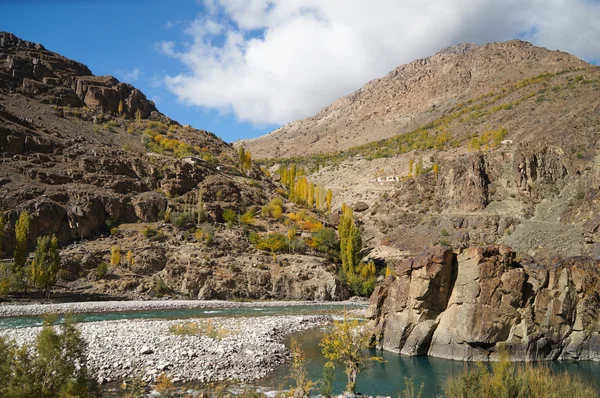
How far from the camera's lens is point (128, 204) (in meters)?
67.0

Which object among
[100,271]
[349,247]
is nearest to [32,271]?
[100,271]

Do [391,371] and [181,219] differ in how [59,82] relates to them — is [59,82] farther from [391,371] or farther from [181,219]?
[391,371]

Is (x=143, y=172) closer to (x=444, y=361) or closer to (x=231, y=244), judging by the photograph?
(x=231, y=244)

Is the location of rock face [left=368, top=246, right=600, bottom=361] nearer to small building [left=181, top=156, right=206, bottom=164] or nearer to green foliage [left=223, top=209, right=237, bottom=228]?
green foliage [left=223, top=209, right=237, bottom=228]

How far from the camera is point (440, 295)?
998 inches

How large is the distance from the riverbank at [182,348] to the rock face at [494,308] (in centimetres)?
840

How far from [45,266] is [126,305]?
9630 mm

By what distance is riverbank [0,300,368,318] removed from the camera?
36969 millimetres

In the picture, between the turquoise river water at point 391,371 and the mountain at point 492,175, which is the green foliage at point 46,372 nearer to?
the turquoise river water at point 391,371

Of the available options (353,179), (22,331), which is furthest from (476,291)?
(353,179)

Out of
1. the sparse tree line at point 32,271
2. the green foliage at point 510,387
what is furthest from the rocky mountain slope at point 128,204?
the green foliage at point 510,387

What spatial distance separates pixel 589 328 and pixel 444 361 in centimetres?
871

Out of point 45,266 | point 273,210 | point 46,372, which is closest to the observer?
point 46,372

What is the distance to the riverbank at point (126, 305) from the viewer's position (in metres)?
37.0
